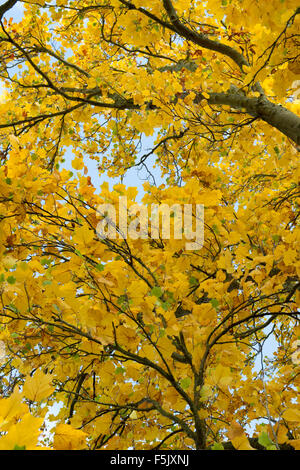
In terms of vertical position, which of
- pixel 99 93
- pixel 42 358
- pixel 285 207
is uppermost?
pixel 99 93

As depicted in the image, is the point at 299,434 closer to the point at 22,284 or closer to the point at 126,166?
the point at 22,284

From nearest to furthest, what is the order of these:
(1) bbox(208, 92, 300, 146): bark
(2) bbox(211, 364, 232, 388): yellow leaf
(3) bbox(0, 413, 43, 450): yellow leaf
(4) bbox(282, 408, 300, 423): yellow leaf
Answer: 1. (3) bbox(0, 413, 43, 450): yellow leaf
2. (4) bbox(282, 408, 300, 423): yellow leaf
3. (2) bbox(211, 364, 232, 388): yellow leaf
4. (1) bbox(208, 92, 300, 146): bark

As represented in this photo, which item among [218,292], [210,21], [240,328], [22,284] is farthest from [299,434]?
[210,21]

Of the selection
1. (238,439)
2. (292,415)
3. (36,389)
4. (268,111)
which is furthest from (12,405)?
(268,111)

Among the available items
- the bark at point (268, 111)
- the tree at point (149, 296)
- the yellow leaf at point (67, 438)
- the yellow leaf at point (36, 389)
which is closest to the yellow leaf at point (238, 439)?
the tree at point (149, 296)

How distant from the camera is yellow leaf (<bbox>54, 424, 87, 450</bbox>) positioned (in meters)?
0.95

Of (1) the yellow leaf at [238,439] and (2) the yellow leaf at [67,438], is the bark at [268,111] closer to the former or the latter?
(1) the yellow leaf at [238,439]

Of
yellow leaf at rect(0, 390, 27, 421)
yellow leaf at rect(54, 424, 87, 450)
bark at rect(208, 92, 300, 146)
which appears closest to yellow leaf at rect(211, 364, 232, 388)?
yellow leaf at rect(54, 424, 87, 450)

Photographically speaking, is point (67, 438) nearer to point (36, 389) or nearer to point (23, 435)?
point (36, 389)

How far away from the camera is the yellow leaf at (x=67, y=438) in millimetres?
950

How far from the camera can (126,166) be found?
17.2ft

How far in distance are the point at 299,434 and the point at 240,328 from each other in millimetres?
1469

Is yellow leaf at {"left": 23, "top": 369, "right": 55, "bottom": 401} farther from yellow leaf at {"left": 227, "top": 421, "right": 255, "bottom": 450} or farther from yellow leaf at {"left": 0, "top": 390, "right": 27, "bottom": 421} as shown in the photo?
yellow leaf at {"left": 227, "top": 421, "right": 255, "bottom": 450}

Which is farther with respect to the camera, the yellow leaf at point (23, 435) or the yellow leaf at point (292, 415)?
the yellow leaf at point (292, 415)
